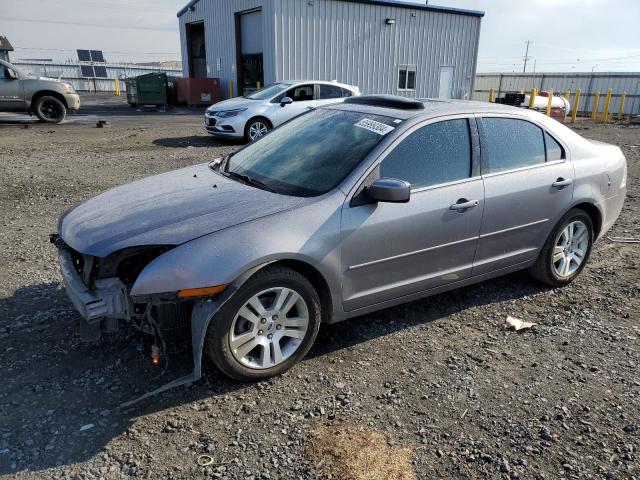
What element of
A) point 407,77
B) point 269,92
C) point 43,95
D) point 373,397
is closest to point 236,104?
point 269,92

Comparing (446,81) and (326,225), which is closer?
(326,225)

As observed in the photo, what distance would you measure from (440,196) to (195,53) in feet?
91.3

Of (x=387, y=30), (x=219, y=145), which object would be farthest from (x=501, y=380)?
(x=387, y=30)

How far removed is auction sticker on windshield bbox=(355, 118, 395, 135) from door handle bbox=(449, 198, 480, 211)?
27.4 inches

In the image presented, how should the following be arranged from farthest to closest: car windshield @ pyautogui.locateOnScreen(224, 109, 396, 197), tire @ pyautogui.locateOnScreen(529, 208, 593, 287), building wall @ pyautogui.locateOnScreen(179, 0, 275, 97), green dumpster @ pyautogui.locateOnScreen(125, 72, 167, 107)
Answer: green dumpster @ pyautogui.locateOnScreen(125, 72, 167, 107)
building wall @ pyautogui.locateOnScreen(179, 0, 275, 97)
tire @ pyautogui.locateOnScreen(529, 208, 593, 287)
car windshield @ pyautogui.locateOnScreen(224, 109, 396, 197)

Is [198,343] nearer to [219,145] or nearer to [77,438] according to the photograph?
[77,438]

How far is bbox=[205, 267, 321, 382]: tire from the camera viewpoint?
291cm

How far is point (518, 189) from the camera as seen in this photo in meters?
3.96

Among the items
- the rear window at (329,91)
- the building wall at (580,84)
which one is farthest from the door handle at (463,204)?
the building wall at (580,84)

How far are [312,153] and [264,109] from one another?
9.29 metres

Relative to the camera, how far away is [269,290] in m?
3.00

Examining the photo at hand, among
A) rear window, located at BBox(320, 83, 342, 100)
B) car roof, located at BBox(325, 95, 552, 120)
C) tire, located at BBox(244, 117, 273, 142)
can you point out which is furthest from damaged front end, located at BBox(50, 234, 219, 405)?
rear window, located at BBox(320, 83, 342, 100)

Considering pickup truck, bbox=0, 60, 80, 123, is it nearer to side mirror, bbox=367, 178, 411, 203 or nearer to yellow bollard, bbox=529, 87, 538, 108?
side mirror, bbox=367, 178, 411, 203

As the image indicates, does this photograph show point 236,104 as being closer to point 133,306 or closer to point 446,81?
point 133,306
